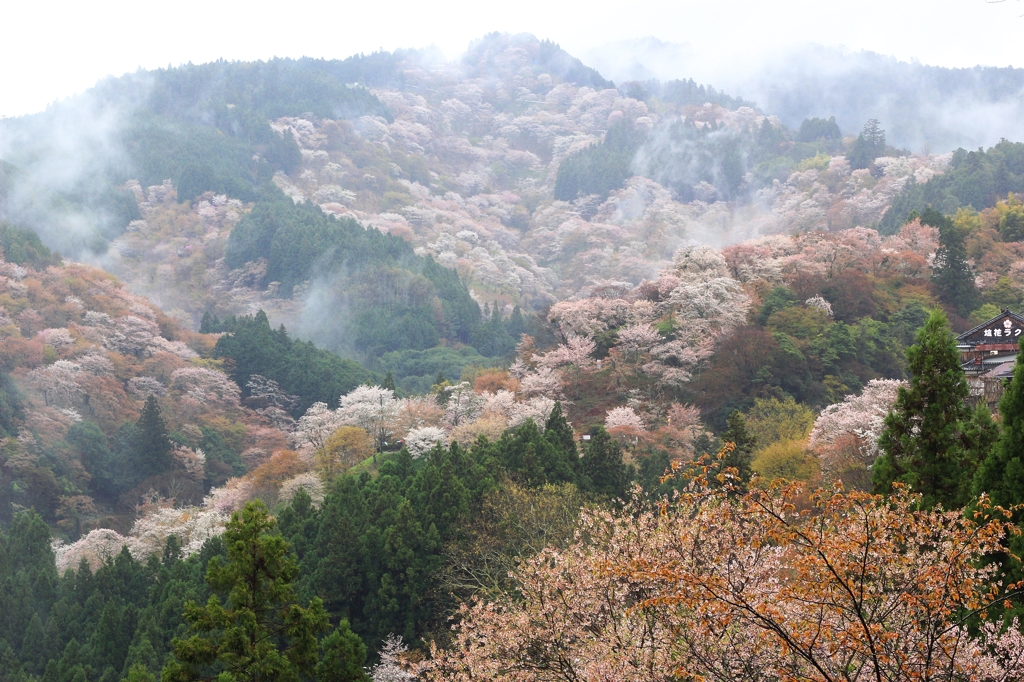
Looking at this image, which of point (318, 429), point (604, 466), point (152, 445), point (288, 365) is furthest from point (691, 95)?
point (604, 466)

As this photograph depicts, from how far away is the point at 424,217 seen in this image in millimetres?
110000

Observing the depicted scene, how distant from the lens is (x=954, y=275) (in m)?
43.6

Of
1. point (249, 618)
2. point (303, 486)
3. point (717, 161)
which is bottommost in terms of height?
point (717, 161)

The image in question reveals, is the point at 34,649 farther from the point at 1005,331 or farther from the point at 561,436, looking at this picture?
the point at 1005,331

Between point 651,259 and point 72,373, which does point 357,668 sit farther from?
point 651,259

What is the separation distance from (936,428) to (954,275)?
1145 inches

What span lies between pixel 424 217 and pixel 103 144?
122 feet

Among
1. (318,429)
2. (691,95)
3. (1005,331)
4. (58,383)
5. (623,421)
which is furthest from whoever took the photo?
(691,95)

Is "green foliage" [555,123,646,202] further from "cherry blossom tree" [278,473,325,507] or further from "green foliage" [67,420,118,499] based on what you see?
"cherry blossom tree" [278,473,325,507]

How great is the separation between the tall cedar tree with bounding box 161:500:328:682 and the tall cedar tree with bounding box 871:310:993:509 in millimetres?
11424

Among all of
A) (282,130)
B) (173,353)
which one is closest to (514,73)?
(282,130)

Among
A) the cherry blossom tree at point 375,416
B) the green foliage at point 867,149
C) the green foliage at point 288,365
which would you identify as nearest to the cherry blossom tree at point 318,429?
the cherry blossom tree at point 375,416

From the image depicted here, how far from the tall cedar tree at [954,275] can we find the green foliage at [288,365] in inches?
1336

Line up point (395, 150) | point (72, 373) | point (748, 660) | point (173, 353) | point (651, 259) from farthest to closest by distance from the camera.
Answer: point (395, 150), point (651, 259), point (173, 353), point (72, 373), point (748, 660)
